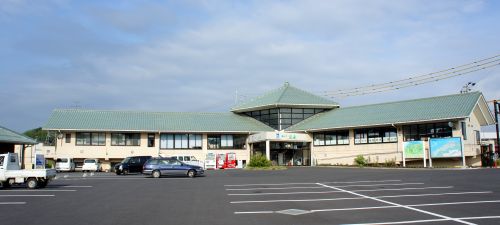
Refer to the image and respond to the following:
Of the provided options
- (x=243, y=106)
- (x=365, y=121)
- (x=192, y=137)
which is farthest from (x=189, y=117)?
(x=365, y=121)

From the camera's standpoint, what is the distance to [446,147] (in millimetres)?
33500

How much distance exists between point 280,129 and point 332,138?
18.6 ft

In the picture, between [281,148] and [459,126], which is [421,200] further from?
[281,148]

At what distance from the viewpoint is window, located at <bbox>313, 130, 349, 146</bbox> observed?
142 feet

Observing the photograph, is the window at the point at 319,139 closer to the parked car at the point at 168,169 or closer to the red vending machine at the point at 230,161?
the red vending machine at the point at 230,161

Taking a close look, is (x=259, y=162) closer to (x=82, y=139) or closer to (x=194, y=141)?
(x=194, y=141)

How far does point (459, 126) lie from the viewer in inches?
1415

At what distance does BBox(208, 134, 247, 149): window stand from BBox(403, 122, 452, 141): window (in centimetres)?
1672

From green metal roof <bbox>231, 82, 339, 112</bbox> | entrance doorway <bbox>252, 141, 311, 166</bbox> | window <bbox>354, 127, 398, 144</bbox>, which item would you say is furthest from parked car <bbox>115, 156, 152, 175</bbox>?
window <bbox>354, 127, 398, 144</bbox>

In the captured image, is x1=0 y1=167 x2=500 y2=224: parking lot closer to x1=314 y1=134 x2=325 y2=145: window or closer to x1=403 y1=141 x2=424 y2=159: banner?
x1=403 y1=141 x2=424 y2=159: banner

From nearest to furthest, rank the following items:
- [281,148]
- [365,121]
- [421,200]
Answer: [421,200] < [365,121] < [281,148]

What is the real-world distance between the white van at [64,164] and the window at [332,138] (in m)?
23.3

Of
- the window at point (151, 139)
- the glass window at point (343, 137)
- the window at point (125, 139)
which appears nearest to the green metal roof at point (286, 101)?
the glass window at point (343, 137)

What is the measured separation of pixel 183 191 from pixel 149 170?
37.2 ft
